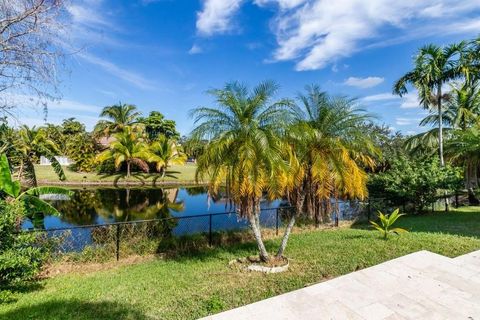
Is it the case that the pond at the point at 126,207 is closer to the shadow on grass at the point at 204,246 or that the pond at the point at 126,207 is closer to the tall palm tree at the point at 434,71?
the shadow on grass at the point at 204,246

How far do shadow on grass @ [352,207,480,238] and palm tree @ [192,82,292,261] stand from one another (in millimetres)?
7007

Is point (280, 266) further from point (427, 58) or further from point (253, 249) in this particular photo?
point (427, 58)

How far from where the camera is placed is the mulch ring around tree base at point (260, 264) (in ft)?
22.6

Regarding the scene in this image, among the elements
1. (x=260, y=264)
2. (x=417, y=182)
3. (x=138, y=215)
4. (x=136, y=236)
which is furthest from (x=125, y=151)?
(x=417, y=182)

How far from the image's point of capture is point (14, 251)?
5246 millimetres

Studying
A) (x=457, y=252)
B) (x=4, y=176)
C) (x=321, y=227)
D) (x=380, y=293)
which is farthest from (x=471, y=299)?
(x=4, y=176)

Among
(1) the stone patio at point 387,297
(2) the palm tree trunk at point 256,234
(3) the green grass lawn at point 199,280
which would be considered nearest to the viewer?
(1) the stone patio at point 387,297

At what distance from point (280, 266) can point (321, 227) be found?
558 centimetres

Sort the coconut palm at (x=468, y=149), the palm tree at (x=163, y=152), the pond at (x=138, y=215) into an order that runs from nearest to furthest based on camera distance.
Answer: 1. the pond at (x=138, y=215)
2. the coconut palm at (x=468, y=149)
3. the palm tree at (x=163, y=152)

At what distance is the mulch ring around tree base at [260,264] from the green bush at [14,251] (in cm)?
424

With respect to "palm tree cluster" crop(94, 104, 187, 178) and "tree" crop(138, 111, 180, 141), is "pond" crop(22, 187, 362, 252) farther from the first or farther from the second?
"tree" crop(138, 111, 180, 141)

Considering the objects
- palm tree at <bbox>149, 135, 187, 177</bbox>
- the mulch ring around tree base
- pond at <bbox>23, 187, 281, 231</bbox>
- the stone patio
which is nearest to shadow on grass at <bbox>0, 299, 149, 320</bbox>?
the stone patio

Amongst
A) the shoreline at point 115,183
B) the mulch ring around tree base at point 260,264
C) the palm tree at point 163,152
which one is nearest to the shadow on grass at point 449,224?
the mulch ring around tree base at point 260,264

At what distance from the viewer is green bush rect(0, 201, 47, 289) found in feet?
16.6
